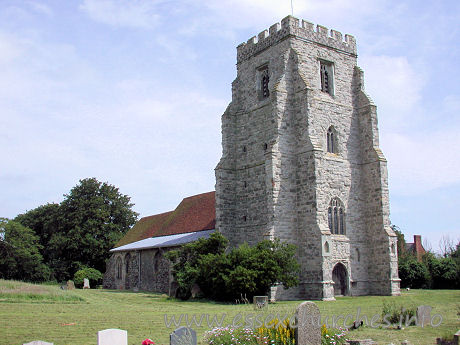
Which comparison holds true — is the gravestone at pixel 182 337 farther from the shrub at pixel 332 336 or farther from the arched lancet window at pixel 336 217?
the arched lancet window at pixel 336 217

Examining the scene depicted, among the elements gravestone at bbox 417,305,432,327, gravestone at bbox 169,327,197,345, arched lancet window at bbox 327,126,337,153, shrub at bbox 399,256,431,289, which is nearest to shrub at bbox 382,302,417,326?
Result: gravestone at bbox 417,305,432,327

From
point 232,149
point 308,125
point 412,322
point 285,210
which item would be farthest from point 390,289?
point 412,322

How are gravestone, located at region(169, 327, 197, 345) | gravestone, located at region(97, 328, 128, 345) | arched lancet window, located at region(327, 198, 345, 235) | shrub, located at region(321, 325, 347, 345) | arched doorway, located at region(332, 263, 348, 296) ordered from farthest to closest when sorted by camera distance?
arched lancet window, located at region(327, 198, 345, 235)
arched doorway, located at region(332, 263, 348, 296)
shrub, located at region(321, 325, 347, 345)
gravestone, located at region(169, 327, 197, 345)
gravestone, located at region(97, 328, 128, 345)

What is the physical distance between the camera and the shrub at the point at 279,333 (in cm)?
1044

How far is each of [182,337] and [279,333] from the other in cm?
232

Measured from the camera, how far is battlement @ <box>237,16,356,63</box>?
31750 mm

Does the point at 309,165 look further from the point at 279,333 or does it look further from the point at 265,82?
the point at 279,333

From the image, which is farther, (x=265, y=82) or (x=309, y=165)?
(x=265, y=82)

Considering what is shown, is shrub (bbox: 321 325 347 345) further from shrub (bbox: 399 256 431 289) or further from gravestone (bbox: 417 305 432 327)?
shrub (bbox: 399 256 431 289)

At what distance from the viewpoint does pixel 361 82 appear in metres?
33.7

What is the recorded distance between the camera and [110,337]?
9133 mm

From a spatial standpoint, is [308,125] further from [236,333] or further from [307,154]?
[236,333]

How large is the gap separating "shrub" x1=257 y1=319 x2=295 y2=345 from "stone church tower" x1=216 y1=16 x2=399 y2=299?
55.0 ft

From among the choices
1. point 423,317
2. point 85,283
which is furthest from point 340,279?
point 85,283
